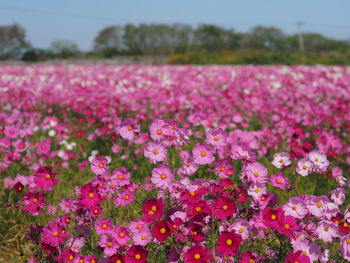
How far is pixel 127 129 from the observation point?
234 centimetres

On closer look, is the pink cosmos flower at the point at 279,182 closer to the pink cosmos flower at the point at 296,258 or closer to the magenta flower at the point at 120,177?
the pink cosmos flower at the point at 296,258

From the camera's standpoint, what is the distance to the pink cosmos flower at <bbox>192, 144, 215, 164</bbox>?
2.04 metres

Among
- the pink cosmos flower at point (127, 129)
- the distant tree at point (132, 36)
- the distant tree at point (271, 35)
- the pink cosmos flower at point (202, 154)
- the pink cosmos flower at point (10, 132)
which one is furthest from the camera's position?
the distant tree at point (271, 35)

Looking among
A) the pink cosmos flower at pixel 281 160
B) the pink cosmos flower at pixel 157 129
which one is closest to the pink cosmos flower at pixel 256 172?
the pink cosmos flower at pixel 281 160

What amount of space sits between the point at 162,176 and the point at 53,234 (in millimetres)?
678

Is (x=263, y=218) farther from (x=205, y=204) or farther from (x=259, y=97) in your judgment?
(x=259, y=97)

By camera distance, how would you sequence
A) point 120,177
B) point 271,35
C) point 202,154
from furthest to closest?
1. point 271,35
2. point 120,177
3. point 202,154

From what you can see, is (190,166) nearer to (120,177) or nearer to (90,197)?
(120,177)

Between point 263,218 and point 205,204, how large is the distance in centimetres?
29

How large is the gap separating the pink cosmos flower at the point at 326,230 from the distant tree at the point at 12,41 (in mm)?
72640

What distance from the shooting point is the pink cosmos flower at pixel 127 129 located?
231 centimetres

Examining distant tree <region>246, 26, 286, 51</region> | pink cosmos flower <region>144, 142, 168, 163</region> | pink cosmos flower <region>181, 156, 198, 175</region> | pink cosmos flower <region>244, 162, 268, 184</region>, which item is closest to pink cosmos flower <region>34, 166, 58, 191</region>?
pink cosmos flower <region>144, 142, 168, 163</region>

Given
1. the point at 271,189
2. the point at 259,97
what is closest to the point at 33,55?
the point at 259,97

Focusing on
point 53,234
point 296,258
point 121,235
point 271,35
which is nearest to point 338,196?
point 296,258
